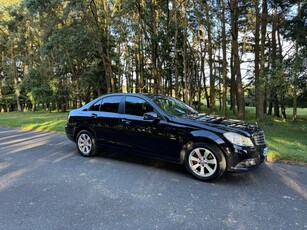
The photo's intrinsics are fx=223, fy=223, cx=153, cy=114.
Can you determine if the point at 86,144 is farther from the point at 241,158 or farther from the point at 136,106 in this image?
the point at 241,158

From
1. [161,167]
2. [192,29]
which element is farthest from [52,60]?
[161,167]

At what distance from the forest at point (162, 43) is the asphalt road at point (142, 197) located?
18.5 feet

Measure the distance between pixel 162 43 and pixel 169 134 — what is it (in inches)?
501

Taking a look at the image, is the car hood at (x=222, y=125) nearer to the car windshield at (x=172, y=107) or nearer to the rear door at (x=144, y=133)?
the car windshield at (x=172, y=107)

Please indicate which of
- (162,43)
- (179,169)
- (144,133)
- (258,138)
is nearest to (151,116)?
(144,133)

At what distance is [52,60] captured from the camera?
23.9 meters

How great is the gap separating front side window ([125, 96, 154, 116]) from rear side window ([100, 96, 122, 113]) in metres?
0.29

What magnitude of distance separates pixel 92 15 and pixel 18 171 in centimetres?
1530

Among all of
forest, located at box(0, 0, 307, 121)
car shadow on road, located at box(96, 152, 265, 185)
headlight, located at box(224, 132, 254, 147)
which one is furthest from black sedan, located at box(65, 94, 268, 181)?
forest, located at box(0, 0, 307, 121)

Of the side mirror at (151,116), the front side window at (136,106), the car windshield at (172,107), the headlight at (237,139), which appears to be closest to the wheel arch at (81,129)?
the front side window at (136,106)

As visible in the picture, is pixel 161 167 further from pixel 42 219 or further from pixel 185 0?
pixel 185 0

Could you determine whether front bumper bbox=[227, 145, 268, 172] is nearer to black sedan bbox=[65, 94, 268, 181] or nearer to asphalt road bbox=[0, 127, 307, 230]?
black sedan bbox=[65, 94, 268, 181]

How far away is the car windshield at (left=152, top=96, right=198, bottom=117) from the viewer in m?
4.89

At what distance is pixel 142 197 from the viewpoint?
3.49m
